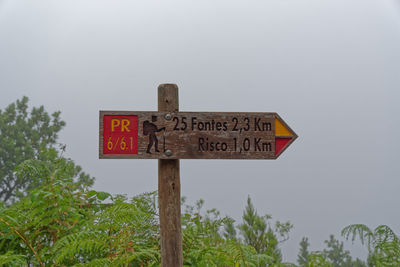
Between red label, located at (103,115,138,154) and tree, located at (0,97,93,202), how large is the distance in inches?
713

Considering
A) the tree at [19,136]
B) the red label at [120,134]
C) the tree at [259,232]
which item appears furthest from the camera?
the tree at [19,136]

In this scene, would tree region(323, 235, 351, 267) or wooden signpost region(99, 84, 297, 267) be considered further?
tree region(323, 235, 351, 267)

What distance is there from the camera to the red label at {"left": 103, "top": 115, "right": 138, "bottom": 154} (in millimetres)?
3451

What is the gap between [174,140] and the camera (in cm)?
348

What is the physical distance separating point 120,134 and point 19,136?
19.9 meters

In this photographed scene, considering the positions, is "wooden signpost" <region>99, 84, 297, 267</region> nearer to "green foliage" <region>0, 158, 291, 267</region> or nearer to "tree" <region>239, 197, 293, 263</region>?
"green foliage" <region>0, 158, 291, 267</region>

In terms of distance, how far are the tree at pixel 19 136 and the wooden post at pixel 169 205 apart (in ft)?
59.6

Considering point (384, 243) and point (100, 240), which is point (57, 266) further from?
point (384, 243)

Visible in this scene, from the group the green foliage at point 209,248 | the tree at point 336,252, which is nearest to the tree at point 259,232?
the green foliage at point 209,248

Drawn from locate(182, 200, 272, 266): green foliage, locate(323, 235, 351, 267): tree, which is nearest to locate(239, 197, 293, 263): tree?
locate(182, 200, 272, 266): green foliage

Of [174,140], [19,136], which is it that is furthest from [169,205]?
[19,136]

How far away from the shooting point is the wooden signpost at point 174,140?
3465 millimetres

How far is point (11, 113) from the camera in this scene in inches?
874

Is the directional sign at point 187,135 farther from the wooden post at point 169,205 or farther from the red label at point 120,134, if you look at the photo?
the wooden post at point 169,205
